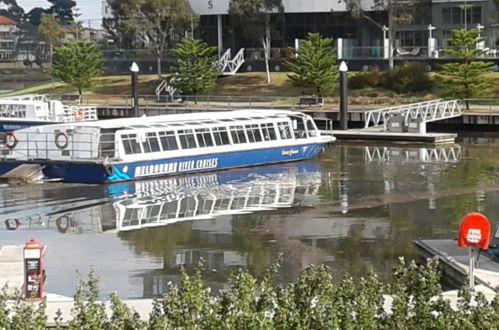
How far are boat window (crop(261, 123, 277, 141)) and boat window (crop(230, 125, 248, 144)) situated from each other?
1.22m

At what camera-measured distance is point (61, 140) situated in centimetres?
4200

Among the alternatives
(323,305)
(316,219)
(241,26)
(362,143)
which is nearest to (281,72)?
(241,26)

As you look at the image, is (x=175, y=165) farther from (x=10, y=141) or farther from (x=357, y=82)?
(x=357, y=82)

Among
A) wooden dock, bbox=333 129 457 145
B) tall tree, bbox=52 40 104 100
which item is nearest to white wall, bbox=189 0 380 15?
tall tree, bbox=52 40 104 100

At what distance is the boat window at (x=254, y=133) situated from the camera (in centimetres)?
4653

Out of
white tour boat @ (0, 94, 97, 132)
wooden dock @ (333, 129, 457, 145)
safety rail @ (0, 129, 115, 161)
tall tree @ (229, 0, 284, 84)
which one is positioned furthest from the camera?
tall tree @ (229, 0, 284, 84)

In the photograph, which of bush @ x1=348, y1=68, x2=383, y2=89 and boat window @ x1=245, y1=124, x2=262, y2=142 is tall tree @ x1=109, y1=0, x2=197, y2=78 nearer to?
bush @ x1=348, y1=68, x2=383, y2=89

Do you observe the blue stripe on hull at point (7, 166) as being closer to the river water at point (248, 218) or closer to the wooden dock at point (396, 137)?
the river water at point (248, 218)

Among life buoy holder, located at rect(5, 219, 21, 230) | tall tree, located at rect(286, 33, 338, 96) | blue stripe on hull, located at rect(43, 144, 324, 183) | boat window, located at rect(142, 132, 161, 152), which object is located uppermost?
tall tree, located at rect(286, 33, 338, 96)

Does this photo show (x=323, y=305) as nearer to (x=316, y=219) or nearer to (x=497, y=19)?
(x=316, y=219)

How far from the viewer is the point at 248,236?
29.6 metres

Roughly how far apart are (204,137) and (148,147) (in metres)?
2.97

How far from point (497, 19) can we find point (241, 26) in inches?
749

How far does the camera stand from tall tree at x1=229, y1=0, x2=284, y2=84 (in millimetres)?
82125
